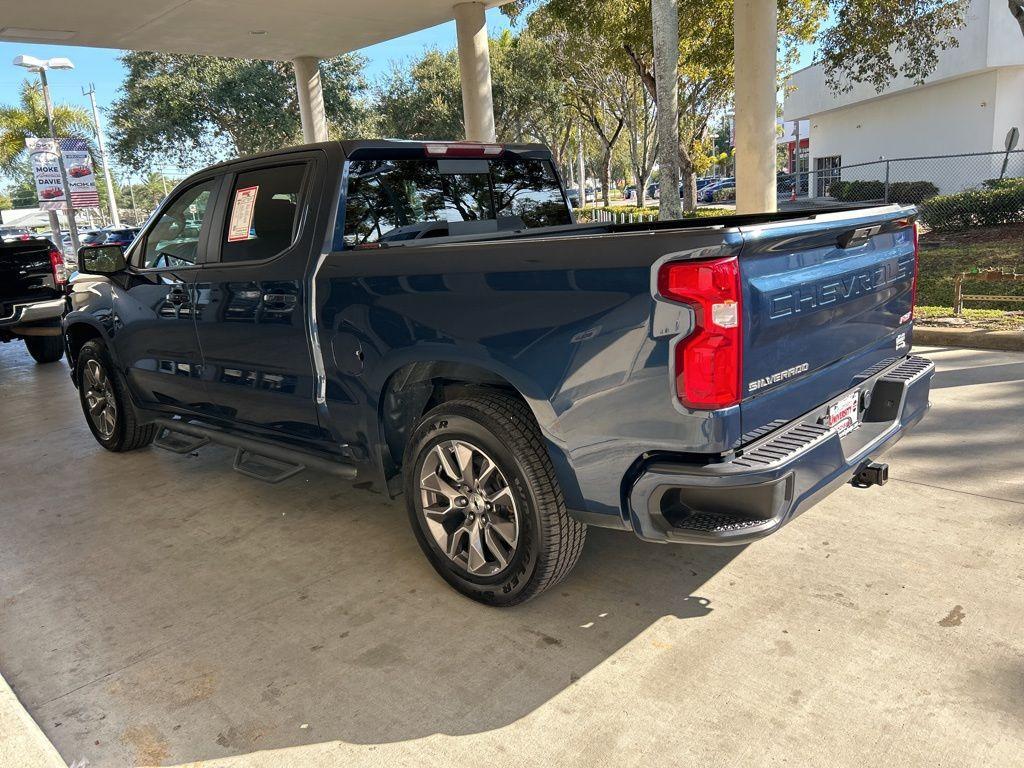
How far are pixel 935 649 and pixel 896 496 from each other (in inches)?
58.7

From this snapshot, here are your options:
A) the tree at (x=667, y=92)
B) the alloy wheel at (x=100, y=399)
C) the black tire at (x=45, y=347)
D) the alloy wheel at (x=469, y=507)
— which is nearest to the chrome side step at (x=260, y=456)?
the alloy wheel at (x=469, y=507)

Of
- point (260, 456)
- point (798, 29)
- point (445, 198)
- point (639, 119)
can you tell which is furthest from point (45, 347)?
point (639, 119)

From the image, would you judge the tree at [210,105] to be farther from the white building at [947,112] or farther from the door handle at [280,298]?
the door handle at [280,298]

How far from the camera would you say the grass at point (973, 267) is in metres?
8.70

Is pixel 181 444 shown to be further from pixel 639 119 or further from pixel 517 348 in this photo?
Answer: pixel 639 119

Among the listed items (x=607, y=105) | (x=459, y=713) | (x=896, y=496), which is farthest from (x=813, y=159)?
(x=459, y=713)

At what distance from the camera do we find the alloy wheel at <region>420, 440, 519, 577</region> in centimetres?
330

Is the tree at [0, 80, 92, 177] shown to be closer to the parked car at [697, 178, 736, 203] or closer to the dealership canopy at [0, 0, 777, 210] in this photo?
the dealership canopy at [0, 0, 777, 210]

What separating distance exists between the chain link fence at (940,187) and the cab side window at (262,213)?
10495 millimetres

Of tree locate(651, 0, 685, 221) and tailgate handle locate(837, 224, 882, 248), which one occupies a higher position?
tree locate(651, 0, 685, 221)

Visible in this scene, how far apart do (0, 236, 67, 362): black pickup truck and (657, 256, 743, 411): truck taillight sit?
950 centimetres

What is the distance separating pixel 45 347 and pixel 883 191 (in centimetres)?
2505

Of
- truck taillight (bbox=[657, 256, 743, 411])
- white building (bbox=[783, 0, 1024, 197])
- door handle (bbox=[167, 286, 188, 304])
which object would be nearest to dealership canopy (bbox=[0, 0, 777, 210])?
door handle (bbox=[167, 286, 188, 304])

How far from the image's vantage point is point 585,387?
2854 mm
